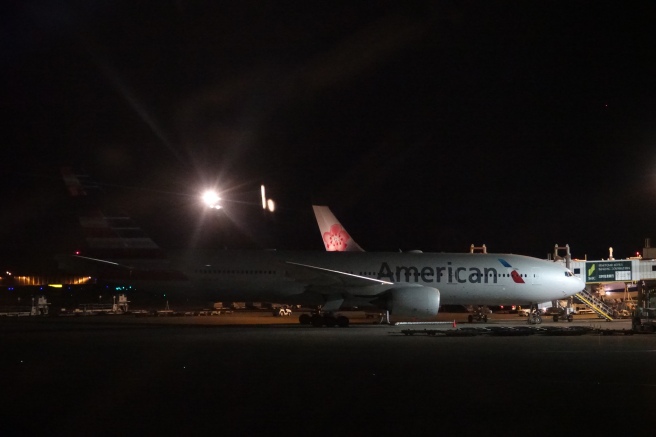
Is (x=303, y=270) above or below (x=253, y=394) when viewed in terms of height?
above

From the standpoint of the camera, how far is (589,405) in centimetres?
1145

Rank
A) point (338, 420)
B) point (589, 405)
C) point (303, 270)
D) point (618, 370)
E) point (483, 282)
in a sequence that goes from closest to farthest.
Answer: point (338, 420), point (589, 405), point (618, 370), point (303, 270), point (483, 282)

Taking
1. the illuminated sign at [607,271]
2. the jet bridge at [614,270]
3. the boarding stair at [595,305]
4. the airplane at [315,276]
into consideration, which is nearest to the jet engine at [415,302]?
the airplane at [315,276]

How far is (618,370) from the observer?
15.9 meters

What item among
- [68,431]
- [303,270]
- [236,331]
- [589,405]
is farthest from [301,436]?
[303,270]

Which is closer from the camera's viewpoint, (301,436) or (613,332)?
(301,436)

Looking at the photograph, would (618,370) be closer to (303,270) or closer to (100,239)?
(303,270)

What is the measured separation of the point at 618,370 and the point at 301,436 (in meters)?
9.52

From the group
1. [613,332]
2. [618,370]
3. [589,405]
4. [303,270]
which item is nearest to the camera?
[589,405]

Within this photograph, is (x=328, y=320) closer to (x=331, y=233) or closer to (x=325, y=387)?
(x=325, y=387)

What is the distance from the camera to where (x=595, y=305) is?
40.7 m

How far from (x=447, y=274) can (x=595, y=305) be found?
422 inches

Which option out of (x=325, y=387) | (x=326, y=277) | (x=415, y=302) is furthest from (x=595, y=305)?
(x=325, y=387)

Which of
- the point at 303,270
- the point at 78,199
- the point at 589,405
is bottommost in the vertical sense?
the point at 589,405
